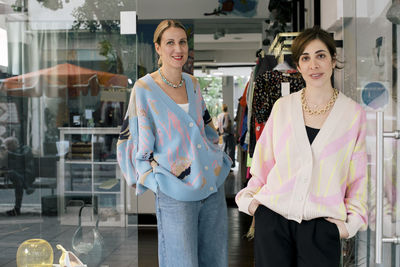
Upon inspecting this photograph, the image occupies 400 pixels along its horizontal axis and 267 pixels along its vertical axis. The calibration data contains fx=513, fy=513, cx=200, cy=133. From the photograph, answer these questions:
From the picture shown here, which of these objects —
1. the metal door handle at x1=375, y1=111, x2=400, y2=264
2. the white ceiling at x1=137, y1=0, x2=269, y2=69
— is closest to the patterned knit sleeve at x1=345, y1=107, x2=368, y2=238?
the metal door handle at x1=375, y1=111, x2=400, y2=264

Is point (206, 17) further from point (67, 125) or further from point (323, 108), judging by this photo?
point (323, 108)

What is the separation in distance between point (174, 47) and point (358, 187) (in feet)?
3.36

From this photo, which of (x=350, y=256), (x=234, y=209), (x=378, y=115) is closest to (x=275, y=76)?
(x=350, y=256)

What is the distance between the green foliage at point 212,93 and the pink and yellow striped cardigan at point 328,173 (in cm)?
1016

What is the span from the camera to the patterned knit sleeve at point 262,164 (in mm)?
1854

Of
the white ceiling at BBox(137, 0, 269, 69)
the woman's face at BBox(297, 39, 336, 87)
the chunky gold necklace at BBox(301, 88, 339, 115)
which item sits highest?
the white ceiling at BBox(137, 0, 269, 69)

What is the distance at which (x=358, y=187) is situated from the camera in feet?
5.54

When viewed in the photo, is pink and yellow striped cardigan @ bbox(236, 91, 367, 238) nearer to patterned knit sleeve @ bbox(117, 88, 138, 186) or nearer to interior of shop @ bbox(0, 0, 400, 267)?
patterned knit sleeve @ bbox(117, 88, 138, 186)

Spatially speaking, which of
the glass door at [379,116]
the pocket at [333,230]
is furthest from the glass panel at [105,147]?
the pocket at [333,230]

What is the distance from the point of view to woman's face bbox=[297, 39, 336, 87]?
5.83ft

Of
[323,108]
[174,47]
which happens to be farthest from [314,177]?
[174,47]

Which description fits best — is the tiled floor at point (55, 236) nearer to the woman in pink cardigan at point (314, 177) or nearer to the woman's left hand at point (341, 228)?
the woman in pink cardigan at point (314, 177)

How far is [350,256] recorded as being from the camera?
2174mm

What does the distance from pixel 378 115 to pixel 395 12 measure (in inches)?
13.1
